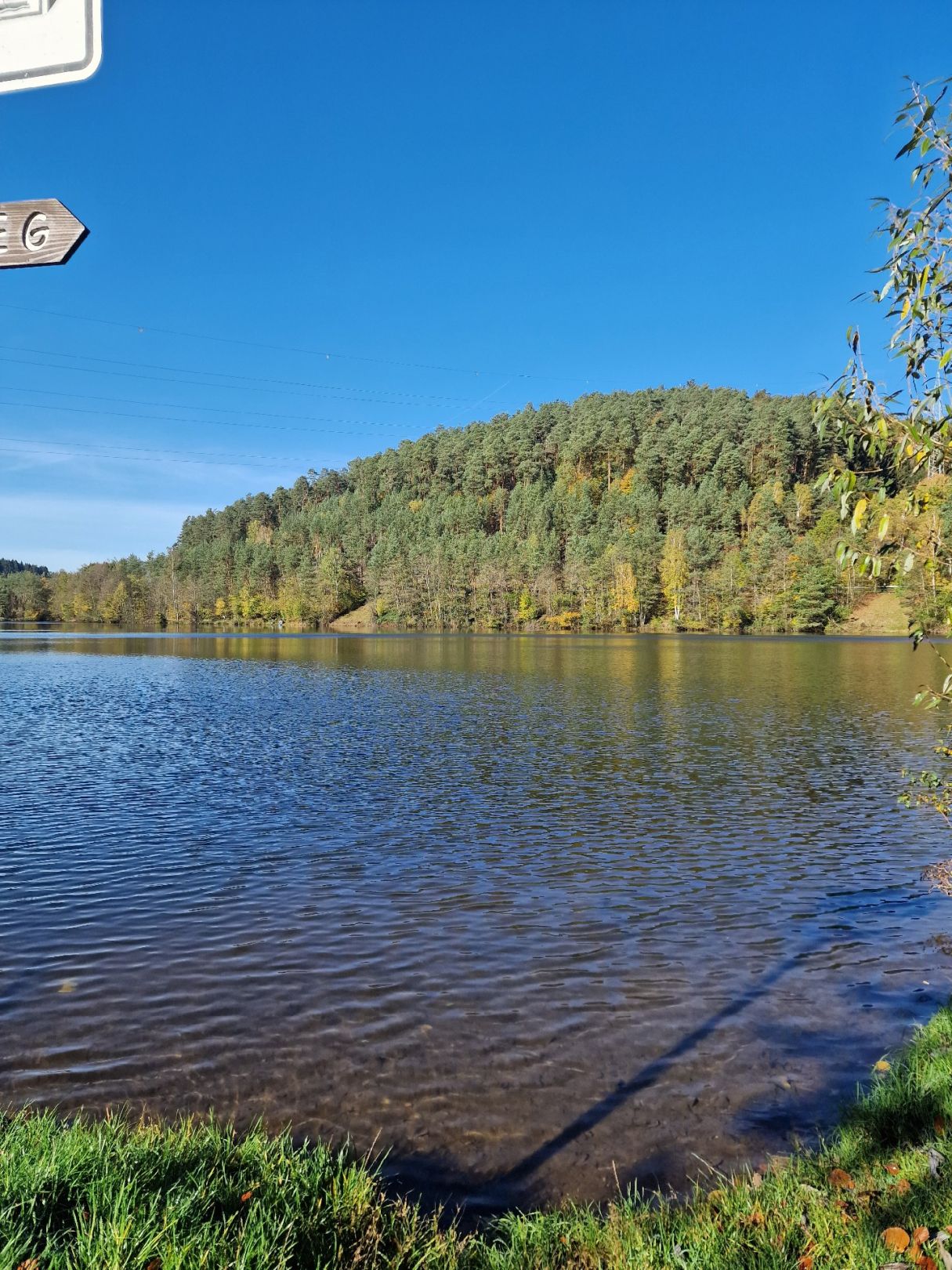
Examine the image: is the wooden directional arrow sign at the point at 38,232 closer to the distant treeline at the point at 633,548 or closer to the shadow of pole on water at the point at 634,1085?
the shadow of pole on water at the point at 634,1085

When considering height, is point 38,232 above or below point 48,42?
below

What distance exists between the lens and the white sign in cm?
252

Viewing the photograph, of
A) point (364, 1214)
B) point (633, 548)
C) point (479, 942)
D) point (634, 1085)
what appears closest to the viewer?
point (364, 1214)

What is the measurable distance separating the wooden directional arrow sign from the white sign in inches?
19.7

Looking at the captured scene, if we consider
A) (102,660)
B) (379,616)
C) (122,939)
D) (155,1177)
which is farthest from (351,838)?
(379,616)

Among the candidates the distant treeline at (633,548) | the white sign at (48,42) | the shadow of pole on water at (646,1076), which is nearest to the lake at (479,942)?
the shadow of pole on water at (646,1076)

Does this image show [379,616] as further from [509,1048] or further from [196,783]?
[509,1048]

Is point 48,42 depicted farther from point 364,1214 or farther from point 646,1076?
point 646,1076

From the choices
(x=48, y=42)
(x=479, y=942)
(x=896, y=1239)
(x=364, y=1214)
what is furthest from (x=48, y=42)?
(x=479, y=942)

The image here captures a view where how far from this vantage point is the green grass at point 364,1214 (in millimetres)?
3719

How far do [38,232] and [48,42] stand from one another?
0.69 metres

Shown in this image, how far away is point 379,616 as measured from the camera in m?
171

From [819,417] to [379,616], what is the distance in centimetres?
16766

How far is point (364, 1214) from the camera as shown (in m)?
4.57
